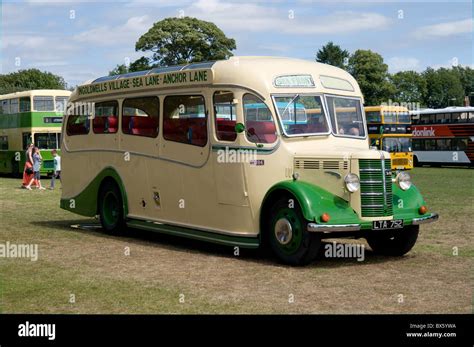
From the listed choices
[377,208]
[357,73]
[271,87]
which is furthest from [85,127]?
[357,73]

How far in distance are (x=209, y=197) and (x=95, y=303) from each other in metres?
4.36

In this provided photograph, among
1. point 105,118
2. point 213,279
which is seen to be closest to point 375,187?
point 213,279

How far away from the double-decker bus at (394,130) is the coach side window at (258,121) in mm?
37563

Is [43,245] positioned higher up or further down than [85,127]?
further down

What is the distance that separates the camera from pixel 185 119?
45.2 feet

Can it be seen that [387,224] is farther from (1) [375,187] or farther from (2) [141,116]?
(2) [141,116]

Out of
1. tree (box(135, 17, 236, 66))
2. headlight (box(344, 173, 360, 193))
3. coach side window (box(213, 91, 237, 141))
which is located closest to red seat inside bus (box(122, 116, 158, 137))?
coach side window (box(213, 91, 237, 141))

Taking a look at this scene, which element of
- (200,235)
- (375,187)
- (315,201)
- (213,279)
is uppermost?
(375,187)

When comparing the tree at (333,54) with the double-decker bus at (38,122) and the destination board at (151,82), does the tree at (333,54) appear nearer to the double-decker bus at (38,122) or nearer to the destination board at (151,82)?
the double-decker bus at (38,122)

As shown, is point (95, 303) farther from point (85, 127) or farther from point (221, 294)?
point (85, 127)

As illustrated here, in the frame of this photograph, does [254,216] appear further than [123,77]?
No

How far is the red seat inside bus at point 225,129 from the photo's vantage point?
12703 millimetres

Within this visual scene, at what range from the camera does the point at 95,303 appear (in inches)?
363

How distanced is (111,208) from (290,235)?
18.3 feet
